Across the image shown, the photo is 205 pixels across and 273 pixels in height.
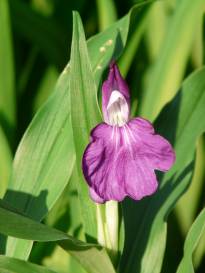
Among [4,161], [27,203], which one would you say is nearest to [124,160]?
[27,203]

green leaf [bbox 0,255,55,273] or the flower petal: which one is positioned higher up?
the flower petal

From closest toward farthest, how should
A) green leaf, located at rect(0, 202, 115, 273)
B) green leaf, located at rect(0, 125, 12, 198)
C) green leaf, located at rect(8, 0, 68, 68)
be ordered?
green leaf, located at rect(0, 202, 115, 273) < green leaf, located at rect(0, 125, 12, 198) < green leaf, located at rect(8, 0, 68, 68)

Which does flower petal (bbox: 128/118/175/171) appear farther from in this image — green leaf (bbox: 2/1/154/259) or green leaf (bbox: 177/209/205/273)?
green leaf (bbox: 2/1/154/259)

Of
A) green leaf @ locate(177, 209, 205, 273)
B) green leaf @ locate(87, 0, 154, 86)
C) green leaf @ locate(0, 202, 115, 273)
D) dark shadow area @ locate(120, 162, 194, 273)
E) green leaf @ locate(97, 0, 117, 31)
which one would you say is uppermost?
green leaf @ locate(87, 0, 154, 86)

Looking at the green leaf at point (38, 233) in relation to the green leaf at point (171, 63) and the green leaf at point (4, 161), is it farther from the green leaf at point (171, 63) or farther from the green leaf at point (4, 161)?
the green leaf at point (171, 63)

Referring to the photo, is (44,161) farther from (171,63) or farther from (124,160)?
(171,63)

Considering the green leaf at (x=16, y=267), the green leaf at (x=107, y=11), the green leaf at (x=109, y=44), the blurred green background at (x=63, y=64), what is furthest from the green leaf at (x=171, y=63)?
the green leaf at (x=16, y=267)

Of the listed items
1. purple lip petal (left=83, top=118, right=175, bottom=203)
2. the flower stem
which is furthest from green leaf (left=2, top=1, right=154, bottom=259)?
purple lip petal (left=83, top=118, right=175, bottom=203)

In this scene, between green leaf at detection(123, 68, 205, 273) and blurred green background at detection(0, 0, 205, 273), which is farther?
blurred green background at detection(0, 0, 205, 273)
